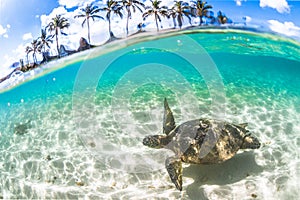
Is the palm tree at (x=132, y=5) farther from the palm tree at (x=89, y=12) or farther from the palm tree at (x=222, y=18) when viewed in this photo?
the palm tree at (x=222, y=18)

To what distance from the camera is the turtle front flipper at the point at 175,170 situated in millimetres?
5101

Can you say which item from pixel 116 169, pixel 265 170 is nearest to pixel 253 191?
pixel 265 170

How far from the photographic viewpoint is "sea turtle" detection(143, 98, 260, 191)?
5797 mm

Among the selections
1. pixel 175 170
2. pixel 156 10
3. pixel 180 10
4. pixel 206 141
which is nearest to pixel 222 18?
pixel 180 10

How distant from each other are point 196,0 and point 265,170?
2989 centimetres

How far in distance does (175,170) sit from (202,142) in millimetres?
1084

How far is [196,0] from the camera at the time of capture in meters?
32.1

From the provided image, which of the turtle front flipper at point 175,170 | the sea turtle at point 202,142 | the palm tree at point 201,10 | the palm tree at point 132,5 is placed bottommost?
the turtle front flipper at point 175,170

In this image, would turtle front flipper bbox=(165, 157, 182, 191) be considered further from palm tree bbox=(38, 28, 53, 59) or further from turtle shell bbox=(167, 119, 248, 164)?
palm tree bbox=(38, 28, 53, 59)

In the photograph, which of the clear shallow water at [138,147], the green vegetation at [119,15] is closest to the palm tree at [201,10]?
the green vegetation at [119,15]

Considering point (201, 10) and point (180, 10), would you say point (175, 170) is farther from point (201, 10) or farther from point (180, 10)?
point (180, 10)

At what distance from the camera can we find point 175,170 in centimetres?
528

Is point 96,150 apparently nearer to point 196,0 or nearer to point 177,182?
point 177,182

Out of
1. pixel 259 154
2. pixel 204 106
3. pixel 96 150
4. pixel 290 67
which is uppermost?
pixel 290 67
